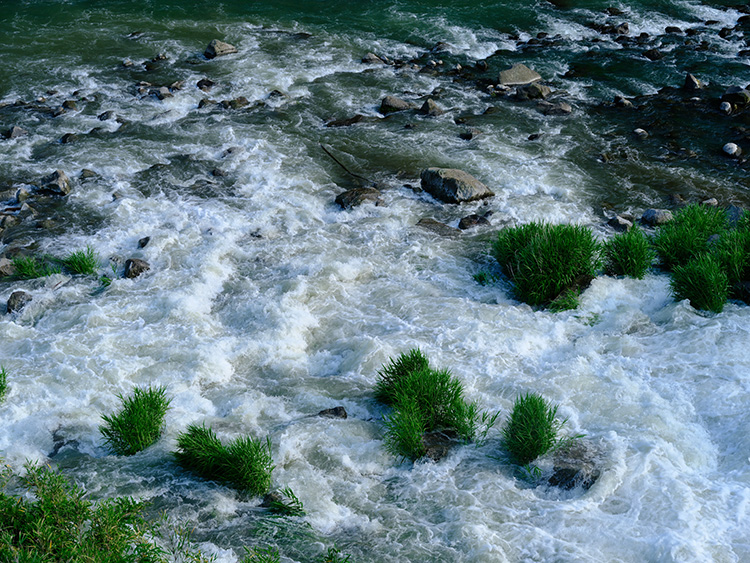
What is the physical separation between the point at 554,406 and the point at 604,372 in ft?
3.10

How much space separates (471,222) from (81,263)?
6.17m

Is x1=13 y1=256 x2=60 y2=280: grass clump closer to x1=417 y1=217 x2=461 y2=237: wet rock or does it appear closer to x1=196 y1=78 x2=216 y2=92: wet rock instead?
x1=417 y1=217 x2=461 y2=237: wet rock

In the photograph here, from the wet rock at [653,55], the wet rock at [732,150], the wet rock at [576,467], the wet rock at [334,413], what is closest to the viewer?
the wet rock at [576,467]

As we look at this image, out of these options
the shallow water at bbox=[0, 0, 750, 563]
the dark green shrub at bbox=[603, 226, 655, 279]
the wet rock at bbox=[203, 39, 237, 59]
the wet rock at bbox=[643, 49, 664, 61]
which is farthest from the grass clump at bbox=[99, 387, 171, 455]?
the wet rock at bbox=[643, 49, 664, 61]

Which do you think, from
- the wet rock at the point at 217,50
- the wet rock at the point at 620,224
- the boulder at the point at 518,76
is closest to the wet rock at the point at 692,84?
the boulder at the point at 518,76

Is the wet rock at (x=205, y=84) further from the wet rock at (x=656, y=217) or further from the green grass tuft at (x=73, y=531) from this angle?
the green grass tuft at (x=73, y=531)

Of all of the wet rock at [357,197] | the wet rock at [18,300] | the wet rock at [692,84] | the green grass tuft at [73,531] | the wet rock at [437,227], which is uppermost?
the wet rock at [692,84]

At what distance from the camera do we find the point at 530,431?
22.6 feet

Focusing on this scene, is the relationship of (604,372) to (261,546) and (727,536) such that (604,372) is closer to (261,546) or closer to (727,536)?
(727,536)

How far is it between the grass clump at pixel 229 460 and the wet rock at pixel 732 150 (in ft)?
36.7

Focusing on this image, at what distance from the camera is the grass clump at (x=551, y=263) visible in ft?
31.1

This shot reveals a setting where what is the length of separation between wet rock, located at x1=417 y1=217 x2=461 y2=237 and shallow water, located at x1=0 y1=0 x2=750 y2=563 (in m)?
0.29

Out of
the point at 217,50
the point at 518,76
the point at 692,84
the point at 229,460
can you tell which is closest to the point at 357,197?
the point at 229,460

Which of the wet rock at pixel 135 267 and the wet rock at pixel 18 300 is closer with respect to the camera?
the wet rock at pixel 18 300
